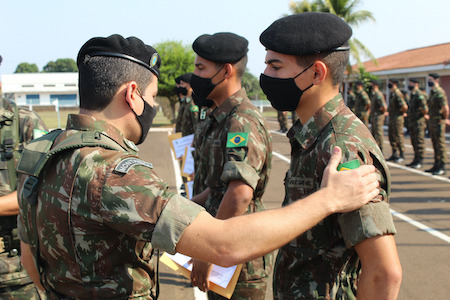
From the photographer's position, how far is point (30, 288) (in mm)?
2879

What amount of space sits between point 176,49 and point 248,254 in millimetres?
25988

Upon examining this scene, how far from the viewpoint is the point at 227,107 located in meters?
3.00

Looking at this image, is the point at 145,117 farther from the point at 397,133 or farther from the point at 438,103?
the point at 397,133

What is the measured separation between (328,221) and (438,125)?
31.1 feet

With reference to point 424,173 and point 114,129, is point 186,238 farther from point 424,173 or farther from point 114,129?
point 424,173

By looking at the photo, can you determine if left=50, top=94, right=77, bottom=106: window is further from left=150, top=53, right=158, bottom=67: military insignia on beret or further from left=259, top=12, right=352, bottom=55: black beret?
left=259, top=12, right=352, bottom=55: black beret

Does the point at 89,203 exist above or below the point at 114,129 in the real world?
below

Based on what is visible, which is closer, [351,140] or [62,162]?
[62,162]

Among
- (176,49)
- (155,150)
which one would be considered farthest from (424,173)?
(176,49)

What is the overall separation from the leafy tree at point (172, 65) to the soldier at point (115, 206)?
2363 cm

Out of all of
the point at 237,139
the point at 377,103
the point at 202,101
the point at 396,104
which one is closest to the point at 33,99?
the point at 377,103

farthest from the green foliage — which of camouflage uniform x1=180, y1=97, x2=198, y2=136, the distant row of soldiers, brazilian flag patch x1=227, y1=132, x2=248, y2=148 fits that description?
brazilian flag patch x1=227, y1=132, x2=248, y2=148

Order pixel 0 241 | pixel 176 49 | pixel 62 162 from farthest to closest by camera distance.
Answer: pixel 176 49, pixel 0 241, pixel 62 162

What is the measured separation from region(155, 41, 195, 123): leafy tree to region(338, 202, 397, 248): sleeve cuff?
2403cm
